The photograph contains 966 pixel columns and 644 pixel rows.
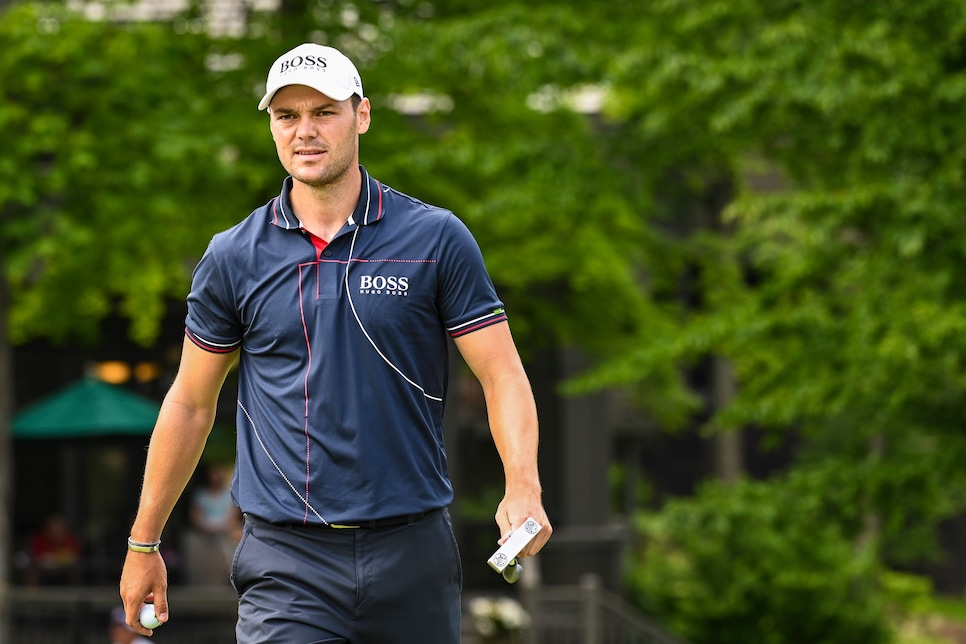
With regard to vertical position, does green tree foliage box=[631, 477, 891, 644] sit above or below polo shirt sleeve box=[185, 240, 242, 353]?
below

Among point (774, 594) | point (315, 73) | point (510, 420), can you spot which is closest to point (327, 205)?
point (315, 73)

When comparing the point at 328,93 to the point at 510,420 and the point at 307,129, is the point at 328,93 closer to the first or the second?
the point at 307,129

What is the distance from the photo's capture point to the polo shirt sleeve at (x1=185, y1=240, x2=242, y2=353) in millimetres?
3750

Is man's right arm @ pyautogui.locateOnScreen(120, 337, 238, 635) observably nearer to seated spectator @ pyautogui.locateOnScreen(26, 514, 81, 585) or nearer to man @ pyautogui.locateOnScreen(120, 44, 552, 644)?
man @ pyautogui.locateOnScreen(120, 44, 552, 644)

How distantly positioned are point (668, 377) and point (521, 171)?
5.60 m

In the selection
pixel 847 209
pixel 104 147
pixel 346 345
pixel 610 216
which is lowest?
pixel 346 345

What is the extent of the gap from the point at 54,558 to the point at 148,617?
1477 centimetres

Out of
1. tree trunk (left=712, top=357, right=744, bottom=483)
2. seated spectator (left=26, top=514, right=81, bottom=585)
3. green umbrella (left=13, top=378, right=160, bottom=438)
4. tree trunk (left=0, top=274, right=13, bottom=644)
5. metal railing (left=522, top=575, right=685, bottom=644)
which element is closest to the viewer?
tree trunk (left=0, top=274, right=13, bottom=644)

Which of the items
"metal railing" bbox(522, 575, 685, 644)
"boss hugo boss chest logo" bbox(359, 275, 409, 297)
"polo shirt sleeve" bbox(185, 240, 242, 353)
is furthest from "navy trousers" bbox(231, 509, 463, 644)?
"metal railing" bbox(522, 575, 685, 644)

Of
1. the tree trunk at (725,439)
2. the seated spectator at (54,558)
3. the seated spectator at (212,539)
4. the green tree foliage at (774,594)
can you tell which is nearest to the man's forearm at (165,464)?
the seated spectator at (212,539)

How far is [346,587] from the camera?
362cm

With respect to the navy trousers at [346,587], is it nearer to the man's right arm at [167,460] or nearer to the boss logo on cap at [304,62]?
the man's right arm at [167,460]

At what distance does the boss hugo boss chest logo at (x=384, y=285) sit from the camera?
364 centimetres

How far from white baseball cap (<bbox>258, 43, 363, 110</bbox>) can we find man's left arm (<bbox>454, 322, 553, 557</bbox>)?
0.68 meters
